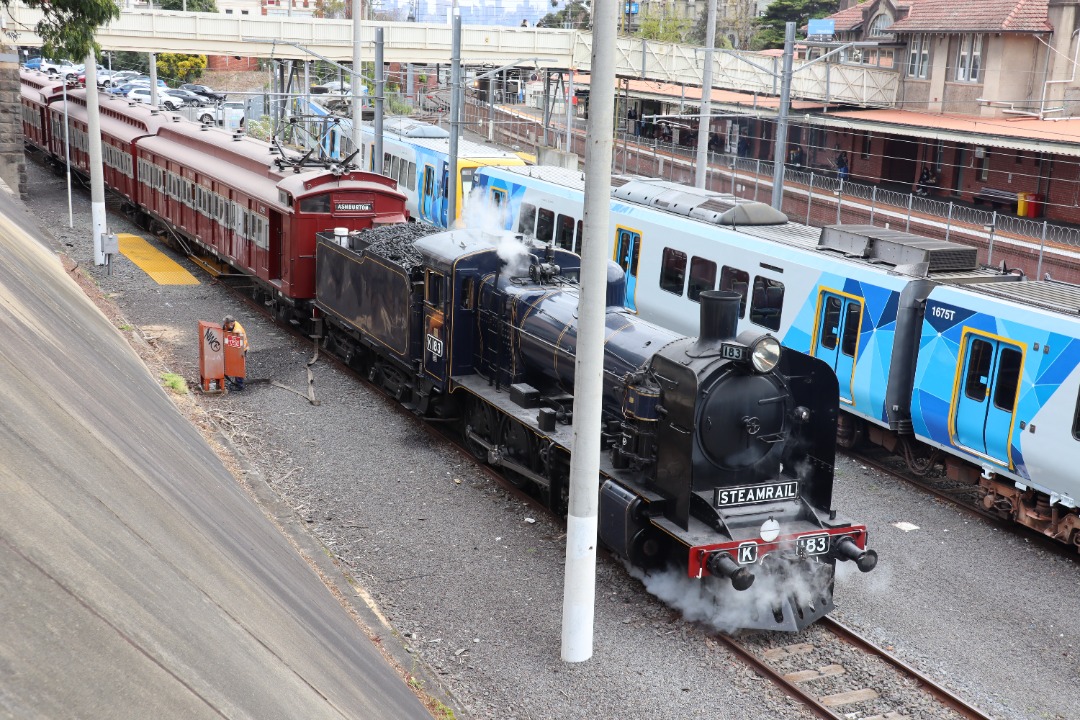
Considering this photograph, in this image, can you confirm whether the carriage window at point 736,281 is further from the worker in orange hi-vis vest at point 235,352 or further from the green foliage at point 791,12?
the green foliage at point 791,12

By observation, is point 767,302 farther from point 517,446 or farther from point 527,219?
point 527,219

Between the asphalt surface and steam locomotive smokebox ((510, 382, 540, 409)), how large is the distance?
356cm

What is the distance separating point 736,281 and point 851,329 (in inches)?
104

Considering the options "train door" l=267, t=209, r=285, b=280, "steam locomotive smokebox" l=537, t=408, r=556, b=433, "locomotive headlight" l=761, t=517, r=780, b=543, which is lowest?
"locomotive headlight" l=761, t=517, r=780, b=543

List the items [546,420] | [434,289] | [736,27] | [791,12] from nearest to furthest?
[546,420]
[434,289]
[736,27]
[791,12]

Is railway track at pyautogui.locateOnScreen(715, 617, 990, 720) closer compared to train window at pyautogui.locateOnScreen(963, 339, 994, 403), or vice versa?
railway track at pyautogui.locateOnScreen(715, 617, 990, 720)

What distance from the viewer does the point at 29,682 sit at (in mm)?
3766

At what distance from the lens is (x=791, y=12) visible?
214 ft

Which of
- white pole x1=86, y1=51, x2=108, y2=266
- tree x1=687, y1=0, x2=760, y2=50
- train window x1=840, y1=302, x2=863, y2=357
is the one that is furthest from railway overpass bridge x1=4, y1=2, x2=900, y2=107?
tree x1=687, y1=0, x2=760, y2=50

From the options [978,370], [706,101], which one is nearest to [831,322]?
[978,370]

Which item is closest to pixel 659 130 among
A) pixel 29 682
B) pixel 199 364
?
pixel 199 364

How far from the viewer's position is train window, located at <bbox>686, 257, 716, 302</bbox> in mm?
17438

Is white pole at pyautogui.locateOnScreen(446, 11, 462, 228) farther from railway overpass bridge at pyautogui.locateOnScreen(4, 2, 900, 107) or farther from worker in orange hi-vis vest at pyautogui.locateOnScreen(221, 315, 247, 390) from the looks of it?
railway overpass bridge at pyautogui.locateOnScreen(4, 2, 900, 107)

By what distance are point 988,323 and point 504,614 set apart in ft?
22.2
